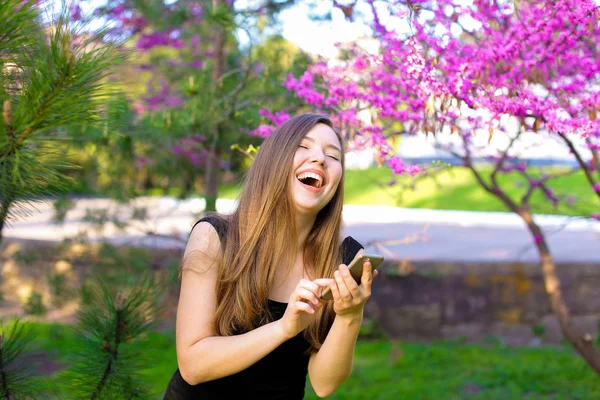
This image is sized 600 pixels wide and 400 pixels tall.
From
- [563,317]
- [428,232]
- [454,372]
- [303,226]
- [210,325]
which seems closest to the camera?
[210,325]

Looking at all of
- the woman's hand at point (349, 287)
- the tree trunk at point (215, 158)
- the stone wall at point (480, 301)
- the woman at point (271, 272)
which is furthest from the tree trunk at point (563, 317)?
the woman's hand at point (349, 287)

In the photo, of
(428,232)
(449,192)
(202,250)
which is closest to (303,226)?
(202,250)

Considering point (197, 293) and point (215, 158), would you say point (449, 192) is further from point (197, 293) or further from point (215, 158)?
point (197, 293)

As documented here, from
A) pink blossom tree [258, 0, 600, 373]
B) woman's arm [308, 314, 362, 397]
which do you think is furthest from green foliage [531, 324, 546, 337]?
woman's arm [308, 314, 362, 397]

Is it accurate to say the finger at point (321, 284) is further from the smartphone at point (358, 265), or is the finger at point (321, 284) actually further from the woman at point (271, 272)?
the woman at point (271, 272)

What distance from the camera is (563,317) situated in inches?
126

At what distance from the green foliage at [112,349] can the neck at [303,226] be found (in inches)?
16.3

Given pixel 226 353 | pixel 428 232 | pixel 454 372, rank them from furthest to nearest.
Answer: pixel 428 232
pixel 454 372
pixel 226 353

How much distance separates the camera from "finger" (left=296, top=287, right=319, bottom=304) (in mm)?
1297

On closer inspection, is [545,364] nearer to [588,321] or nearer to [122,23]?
[588,321]

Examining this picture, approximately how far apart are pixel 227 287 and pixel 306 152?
0.39 metres

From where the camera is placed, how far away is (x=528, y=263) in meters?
4.33

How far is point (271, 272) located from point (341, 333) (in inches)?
10.8

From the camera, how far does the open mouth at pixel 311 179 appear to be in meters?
1.62
